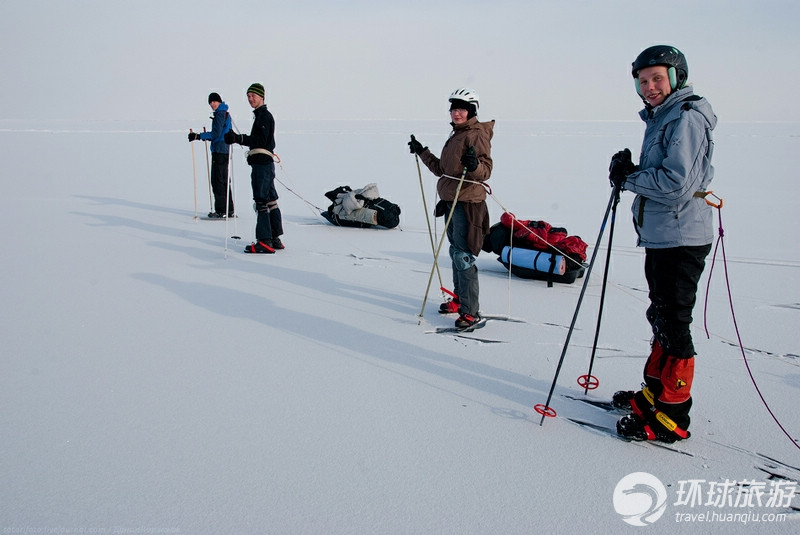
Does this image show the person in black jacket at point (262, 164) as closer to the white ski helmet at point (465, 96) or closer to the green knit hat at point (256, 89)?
the green knit hat at point (256, 89)

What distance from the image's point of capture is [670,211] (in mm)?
2771

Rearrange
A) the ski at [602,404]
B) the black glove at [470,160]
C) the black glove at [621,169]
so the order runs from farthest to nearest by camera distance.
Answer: the black glove at [470,160]
the ski at [602,404]
the black glove at [621,169]

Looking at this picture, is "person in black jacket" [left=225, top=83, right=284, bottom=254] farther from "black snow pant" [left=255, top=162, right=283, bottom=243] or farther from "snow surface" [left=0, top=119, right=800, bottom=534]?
"snow surface" [left=0, top=119, right=800, bottom=534]

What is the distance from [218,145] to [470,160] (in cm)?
583

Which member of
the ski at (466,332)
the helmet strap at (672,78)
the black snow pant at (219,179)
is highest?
the helmet strap at (672,78)

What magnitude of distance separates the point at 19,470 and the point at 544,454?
2.44 meters

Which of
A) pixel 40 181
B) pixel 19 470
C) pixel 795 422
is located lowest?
pixel 19 470

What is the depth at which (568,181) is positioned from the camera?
1410 cm

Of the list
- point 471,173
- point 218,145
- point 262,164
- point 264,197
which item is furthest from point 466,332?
point 218,145

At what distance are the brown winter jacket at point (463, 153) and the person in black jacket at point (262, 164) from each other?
2942 millimetres

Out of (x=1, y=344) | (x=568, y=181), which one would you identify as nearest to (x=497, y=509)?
(x=1, y=344)

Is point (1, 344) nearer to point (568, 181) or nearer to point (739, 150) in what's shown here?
point (568, 181)

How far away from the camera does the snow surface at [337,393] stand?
→ 2379 millimetres

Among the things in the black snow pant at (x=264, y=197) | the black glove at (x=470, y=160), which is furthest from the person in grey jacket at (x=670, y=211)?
the black snow pant at (x=264, y=197)
